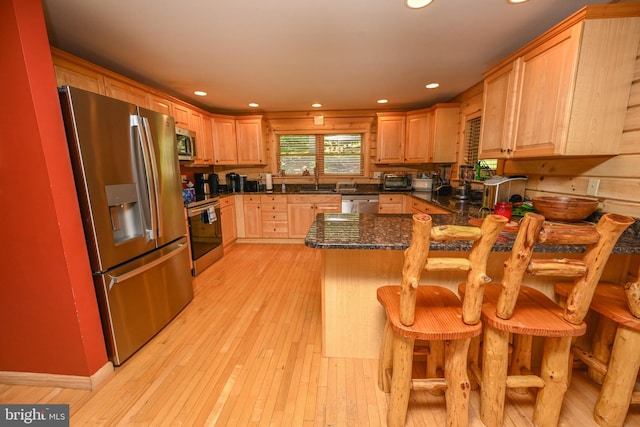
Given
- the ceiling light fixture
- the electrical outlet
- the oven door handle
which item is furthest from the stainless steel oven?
the electrical outlet

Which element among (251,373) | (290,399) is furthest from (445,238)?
(251,373)

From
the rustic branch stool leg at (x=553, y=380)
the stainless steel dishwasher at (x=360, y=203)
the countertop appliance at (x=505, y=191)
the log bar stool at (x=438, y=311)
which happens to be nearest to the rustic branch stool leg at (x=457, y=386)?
the log bar stool at (x=438, y=311)

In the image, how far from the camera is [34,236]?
142 cm

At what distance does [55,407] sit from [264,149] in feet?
12.8

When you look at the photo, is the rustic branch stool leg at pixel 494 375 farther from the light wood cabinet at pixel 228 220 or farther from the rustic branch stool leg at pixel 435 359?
the light wood cabinet at pixel 228 220

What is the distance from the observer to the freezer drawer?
165 centimetres

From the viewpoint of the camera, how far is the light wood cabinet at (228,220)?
4023 mm

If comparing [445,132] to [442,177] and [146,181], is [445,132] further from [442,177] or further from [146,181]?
[146,181]

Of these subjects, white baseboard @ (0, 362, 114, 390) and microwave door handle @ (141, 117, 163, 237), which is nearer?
white baseboard @ (0, 362, 114, 390)

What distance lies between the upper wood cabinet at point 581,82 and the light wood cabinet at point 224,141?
3.94 metres

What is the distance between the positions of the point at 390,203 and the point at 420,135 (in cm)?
118

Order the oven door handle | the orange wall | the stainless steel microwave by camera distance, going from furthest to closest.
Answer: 1. the stainless steel microwave
2. the oven door handle
3. the orange wall

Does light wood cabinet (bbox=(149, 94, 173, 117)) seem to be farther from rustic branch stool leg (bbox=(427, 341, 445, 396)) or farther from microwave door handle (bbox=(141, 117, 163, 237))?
rustic branch stool leg (bbox=(427, 341, 445, 396))

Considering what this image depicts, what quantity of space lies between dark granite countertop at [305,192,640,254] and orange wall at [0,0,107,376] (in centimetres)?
137
